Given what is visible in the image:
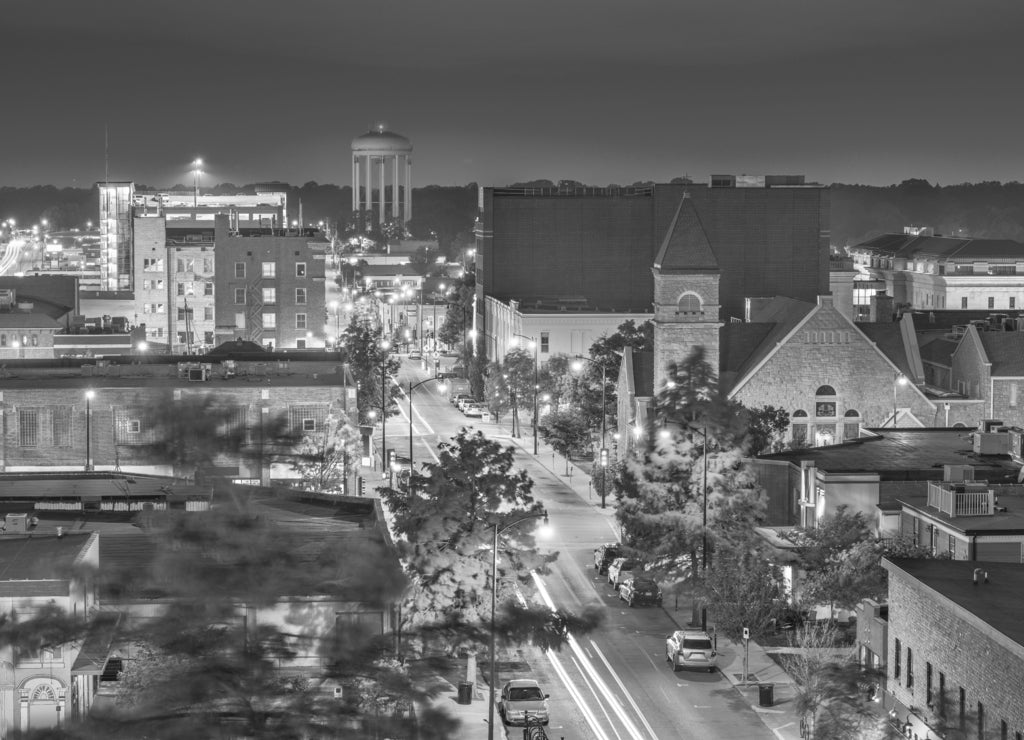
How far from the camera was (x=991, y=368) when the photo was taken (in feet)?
311

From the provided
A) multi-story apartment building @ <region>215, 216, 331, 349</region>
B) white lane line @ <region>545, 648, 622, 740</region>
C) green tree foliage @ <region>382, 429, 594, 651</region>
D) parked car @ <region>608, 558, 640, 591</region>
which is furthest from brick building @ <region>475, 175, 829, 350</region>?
green tree foliage @ <region>382, 429, 594, 651</region>

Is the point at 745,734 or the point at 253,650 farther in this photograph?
the point at 745,734

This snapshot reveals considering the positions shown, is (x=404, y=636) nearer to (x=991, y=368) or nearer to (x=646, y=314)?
(x=991, y=368)

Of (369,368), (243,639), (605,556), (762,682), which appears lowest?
(762,682)

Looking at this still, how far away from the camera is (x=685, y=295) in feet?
306

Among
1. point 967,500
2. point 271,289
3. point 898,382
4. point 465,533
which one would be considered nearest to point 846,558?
point 967,500

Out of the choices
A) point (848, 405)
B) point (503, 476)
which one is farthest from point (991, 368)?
point (503, 476)

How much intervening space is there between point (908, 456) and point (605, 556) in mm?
10809

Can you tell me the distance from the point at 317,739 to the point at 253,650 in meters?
1.46

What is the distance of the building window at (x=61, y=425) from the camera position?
82000 millimetres

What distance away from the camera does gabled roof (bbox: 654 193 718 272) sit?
93375 mm

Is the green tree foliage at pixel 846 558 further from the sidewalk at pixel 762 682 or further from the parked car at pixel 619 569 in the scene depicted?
the parked car at pixel 619 569

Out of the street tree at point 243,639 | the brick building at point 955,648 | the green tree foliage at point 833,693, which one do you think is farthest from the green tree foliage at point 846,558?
the street tree at point 243,639

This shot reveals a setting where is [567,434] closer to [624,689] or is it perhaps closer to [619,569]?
[619,569]
